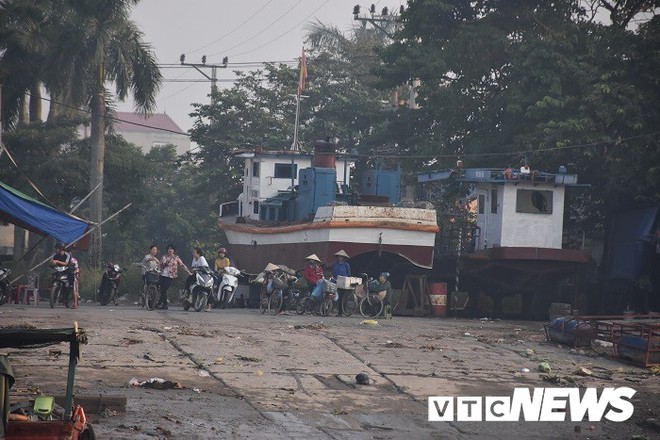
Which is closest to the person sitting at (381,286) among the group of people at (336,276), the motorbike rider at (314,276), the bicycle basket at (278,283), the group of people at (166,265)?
the group of people at (336,276)

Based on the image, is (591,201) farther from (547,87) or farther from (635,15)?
(635,15)

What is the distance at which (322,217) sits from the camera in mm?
29031

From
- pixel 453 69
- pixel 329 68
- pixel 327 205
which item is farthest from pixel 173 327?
pixel 329 68

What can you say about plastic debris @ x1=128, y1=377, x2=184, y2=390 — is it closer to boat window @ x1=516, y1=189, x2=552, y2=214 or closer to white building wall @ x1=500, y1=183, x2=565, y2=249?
white building wall @ x1=500, y1=183, x2=565, y2=249

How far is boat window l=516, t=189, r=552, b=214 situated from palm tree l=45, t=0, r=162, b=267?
44.3 ft

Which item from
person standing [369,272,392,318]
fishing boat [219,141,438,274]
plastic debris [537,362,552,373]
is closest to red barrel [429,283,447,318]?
fishing boat [219,141,438,274]

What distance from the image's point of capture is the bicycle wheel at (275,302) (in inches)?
997

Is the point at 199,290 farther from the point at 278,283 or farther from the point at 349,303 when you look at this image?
the point at 349,303

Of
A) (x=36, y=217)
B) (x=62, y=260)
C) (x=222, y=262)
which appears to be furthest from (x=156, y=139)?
(x=36, y=217)

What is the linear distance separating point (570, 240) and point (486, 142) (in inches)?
168

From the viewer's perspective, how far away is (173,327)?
20031 millimetres

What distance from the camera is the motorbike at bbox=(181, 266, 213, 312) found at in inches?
994

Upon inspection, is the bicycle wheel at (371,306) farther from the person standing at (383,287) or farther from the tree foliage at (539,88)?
the tree foliage at (539,88)

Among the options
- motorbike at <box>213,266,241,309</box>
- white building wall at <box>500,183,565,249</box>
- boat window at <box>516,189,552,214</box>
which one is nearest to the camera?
motorbike at <box>213,266,241,309</box>
